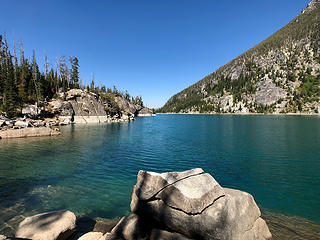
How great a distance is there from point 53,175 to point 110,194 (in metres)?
8.37

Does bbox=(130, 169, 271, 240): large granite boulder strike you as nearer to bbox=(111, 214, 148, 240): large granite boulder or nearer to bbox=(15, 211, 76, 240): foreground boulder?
bbox=(111, 214, 148, 240): large granite boulder

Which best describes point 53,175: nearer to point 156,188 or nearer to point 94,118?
point 156,188

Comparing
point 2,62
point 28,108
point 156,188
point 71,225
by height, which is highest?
point 2,62

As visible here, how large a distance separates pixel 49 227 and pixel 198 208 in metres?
6.64

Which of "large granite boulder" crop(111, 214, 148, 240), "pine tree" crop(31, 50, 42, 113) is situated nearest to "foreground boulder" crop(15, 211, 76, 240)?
"large granite boulder" crop(111, 214, 148, 240)

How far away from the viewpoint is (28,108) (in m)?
69.7

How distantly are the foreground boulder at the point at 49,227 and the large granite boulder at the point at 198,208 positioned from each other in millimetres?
3344

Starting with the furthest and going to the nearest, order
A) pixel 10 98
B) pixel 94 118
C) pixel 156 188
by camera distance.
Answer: pixel 94 118 → pixel 10 98 → pixel 156 188

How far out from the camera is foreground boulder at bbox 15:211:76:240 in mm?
6918

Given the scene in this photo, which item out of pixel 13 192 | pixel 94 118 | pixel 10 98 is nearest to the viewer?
pixel 13 192

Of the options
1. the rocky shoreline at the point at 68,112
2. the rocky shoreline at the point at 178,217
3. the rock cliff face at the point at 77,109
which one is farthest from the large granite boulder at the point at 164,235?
the rock cliff face at the point at 77,109

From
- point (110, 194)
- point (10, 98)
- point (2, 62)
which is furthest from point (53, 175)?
point (2, 62)

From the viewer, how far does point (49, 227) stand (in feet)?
23.8

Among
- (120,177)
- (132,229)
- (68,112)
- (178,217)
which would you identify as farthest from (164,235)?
(68,112)
